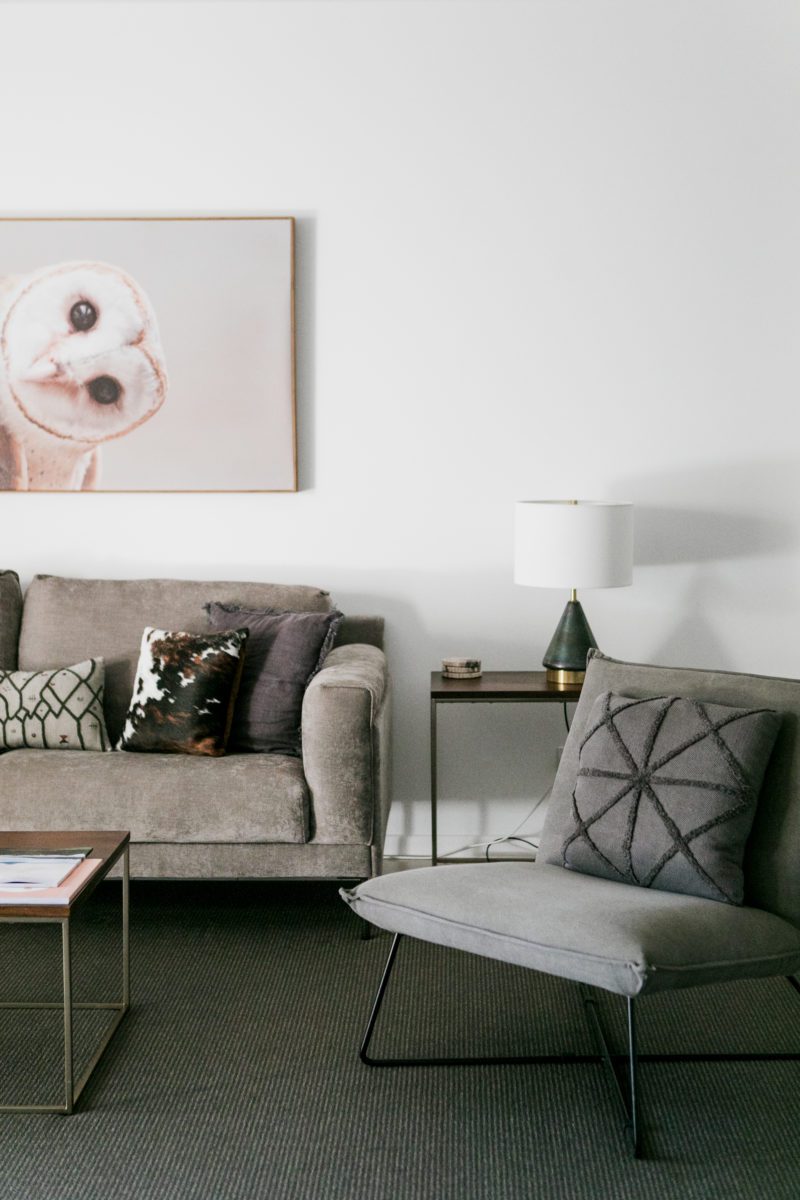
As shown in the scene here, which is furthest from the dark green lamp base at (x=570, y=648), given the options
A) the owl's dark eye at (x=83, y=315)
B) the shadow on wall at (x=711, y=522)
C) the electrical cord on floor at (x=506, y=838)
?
the owl's dark eye at (x=83, y=315)

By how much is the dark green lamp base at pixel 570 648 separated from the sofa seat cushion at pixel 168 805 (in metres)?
0.90

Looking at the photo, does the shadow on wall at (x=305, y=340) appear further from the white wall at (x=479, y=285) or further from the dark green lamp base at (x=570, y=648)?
the dark green lamp base at (x=570, y=648)

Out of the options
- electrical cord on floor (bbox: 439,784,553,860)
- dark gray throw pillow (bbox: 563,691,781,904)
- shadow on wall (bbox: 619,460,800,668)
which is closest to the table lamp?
shadow on wall (bbox: 619,460,800,668)

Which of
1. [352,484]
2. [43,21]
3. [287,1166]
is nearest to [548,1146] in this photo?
[287,1166]

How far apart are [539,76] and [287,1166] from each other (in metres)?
3.11

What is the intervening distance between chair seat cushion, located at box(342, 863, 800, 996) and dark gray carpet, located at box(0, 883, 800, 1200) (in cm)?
29

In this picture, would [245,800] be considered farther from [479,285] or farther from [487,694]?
[479,285]

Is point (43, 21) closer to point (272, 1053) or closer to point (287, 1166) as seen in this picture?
point (272, 1053)

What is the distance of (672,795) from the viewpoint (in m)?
2.32

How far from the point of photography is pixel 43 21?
3664 mm

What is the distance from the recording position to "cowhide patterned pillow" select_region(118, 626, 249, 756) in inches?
125

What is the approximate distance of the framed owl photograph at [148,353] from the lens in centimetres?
368

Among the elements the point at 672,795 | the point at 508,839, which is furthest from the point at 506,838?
the point at 672,795

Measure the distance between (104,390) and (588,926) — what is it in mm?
2432
